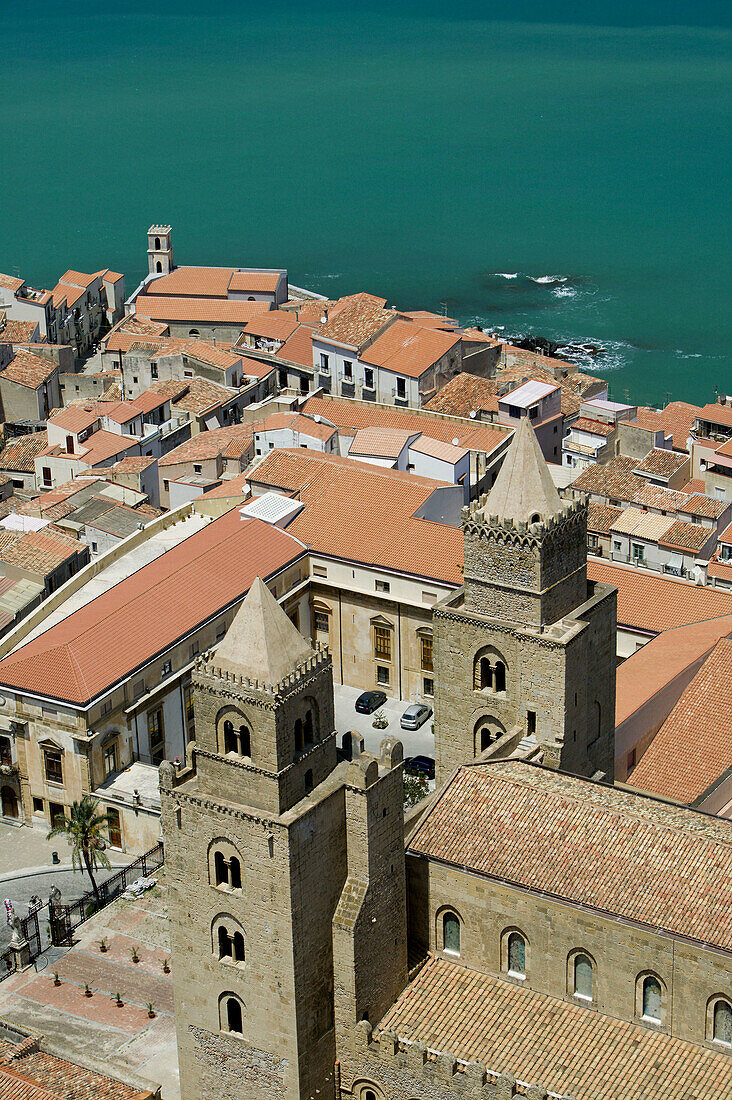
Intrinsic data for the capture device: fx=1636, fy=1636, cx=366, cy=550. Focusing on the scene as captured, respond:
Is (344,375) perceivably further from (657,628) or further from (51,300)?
(657,628)

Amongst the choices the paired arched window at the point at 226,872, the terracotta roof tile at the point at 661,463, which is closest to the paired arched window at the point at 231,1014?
the paired arched window at the point at 226,872


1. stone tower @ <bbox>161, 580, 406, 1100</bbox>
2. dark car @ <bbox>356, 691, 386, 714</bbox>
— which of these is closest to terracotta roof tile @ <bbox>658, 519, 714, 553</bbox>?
dark car @ <bbox>356, 691, 386, 714</bbox>

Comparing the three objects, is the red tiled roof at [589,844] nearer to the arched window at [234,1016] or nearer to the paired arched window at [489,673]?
the paired arched window at [489,673]

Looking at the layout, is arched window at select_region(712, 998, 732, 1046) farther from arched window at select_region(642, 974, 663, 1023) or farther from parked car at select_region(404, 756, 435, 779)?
parked car at select_region(404, 756, 435, 779)

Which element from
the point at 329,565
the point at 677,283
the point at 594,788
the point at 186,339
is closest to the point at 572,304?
→ the point at 677,283

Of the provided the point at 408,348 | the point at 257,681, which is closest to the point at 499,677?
the point at 257,681

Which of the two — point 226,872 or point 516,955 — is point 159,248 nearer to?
point 226,872
